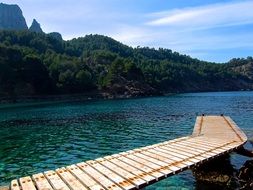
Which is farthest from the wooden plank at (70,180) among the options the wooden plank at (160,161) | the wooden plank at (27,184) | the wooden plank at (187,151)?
the wooden plank at (187,151)

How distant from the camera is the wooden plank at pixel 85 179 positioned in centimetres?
1425

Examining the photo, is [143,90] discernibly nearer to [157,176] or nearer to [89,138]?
[89,138]

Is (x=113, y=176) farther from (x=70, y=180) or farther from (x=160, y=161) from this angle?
(x=160, y=161)

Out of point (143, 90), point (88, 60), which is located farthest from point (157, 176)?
point (88, 60)

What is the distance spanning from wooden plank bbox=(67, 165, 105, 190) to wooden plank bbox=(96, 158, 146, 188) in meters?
1.41

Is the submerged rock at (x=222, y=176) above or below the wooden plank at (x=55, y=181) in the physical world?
below

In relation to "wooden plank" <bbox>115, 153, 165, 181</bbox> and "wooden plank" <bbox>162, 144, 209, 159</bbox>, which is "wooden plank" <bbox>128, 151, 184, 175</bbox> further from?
"wooden plank" <bbox>162, 144, 209, 159</bbox>

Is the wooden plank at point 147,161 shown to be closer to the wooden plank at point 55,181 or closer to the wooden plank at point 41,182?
the wooden plank at point 55,181

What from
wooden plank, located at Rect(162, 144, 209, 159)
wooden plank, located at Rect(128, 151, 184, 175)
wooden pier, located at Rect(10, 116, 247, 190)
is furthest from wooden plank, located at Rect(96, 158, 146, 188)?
wooden plank, located at Rect(162, 144, 209, 159)

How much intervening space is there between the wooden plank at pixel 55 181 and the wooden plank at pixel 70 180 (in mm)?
197

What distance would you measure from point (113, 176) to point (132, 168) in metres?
1.65

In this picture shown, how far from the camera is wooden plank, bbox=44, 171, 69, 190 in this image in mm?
14269

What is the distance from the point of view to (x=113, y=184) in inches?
572

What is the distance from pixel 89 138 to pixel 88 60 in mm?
162270
